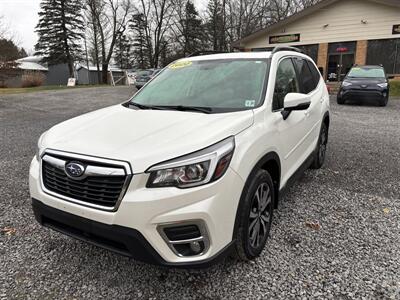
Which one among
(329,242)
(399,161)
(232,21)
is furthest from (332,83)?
(232,21)

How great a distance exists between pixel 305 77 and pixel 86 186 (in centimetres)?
327

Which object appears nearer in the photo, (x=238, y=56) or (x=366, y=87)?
(x=238, y=56)

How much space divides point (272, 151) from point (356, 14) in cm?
2227

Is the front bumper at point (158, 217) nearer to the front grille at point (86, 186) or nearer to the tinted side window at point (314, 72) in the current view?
the front grille at point (86, 186)

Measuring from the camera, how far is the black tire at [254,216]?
2475 millimetres

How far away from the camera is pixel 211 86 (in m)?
3.42

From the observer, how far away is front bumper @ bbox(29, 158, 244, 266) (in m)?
2.12

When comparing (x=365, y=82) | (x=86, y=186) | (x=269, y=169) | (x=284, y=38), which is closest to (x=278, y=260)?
(x=269, y=169)

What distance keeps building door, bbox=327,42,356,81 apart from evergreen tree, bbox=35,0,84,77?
102 feet

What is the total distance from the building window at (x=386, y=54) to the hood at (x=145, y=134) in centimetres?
2196

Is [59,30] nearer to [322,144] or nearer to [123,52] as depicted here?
[123,52]

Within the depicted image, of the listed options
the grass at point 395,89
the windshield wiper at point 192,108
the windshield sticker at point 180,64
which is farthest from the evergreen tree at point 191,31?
the windshield wiper at point 192,108

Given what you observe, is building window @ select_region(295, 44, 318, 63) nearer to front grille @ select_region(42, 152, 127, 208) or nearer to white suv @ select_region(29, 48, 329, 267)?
white suv @ select_region(29, 48, 329, 267)

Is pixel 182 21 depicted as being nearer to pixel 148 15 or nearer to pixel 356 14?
pixel 148 15
